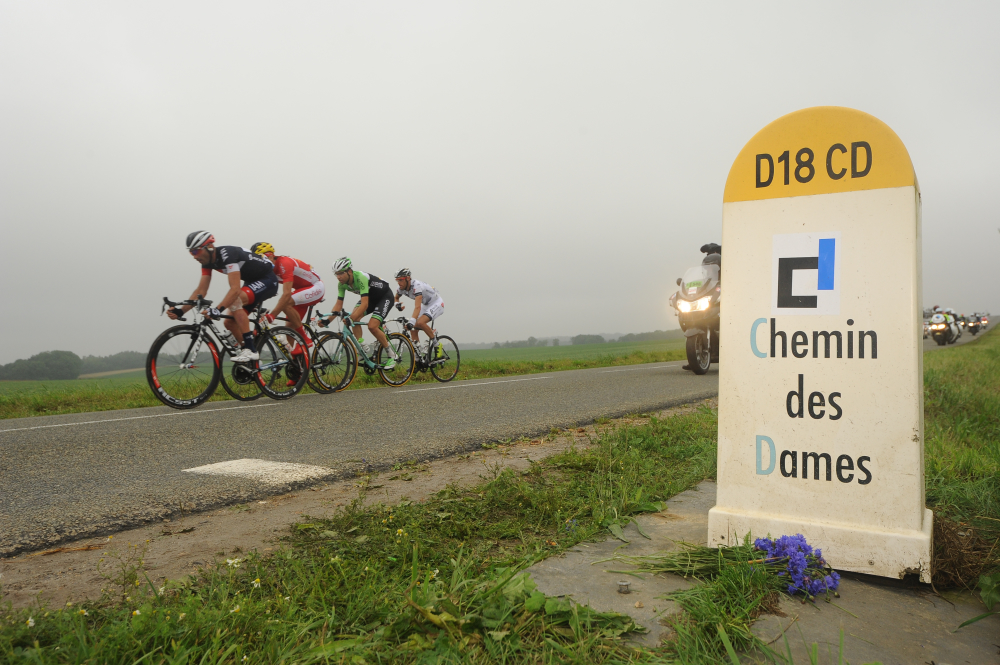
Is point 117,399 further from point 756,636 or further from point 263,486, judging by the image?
point 756,636

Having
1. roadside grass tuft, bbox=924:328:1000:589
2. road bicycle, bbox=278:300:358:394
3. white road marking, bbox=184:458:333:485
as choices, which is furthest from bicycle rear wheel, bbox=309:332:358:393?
roadside grass tuft, bbox=924:328:1000:589

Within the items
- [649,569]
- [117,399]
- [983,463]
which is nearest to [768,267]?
[649,569]

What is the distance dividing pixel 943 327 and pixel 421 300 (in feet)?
149

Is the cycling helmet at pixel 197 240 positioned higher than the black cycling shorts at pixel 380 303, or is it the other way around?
the cycling helmet at pixel 197 240

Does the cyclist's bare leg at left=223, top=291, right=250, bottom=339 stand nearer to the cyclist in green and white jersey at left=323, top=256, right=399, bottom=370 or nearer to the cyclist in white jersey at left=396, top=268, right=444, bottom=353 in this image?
the cyclist in green and white jersey at left=323, top=256, right=399, bottom=370

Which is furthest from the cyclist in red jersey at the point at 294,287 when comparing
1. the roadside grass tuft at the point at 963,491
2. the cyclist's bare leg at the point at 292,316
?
the roadside grass tuft at the point at 963,491

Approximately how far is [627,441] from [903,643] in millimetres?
2782

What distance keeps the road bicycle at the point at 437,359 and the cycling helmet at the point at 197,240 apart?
4027 millimetres

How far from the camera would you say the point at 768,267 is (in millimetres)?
2055

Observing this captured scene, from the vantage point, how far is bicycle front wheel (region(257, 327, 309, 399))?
8.31 meters

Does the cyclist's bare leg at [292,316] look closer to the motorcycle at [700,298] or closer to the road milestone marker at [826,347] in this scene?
the motorcycle at [700,298]

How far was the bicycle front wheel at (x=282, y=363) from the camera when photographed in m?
8.31

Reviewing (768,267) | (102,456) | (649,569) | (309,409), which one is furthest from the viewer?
(309,409)

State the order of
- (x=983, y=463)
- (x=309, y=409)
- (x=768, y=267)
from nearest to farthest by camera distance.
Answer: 1. (x=768, y=267)
2. (x=983, y=463)
3. (x=309, y=409)
